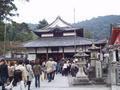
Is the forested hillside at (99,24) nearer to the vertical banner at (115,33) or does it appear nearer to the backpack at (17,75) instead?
the vertical banner at (115,33)

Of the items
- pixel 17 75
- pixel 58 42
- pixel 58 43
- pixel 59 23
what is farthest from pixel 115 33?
pixel 59 23

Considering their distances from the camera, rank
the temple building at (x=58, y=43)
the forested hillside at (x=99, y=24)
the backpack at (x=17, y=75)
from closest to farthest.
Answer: the backpack at (x=17, y=75) → the temple building at (x=58, y=43) → the forested hillside at (x=99, y=24)

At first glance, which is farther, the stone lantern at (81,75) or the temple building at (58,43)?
the temple building at (58,43)

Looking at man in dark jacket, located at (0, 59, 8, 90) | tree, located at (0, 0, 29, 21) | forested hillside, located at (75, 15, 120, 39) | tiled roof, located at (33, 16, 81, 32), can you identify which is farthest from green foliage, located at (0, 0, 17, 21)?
forested hillside, located at (75, 15, 120, 39)

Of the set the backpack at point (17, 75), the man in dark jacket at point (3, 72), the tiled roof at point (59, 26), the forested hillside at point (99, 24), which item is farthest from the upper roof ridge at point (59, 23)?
the forested hillside at point (99, 24)

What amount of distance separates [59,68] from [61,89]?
64.7 ft

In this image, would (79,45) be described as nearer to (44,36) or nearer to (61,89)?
(44,36)

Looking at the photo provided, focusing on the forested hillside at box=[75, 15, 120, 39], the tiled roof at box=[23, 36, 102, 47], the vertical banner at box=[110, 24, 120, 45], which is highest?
the forested hillside at box=[75, 15, 120, 39]

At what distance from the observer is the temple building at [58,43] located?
171ft

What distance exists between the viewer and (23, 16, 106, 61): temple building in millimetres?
51975

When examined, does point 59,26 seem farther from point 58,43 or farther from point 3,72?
point 3,72

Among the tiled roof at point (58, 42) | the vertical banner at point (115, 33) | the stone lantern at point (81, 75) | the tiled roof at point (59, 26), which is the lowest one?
the stone lantern at point (81, 75)

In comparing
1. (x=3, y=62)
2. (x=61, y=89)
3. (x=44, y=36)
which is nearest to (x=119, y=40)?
(x=61, y=89)

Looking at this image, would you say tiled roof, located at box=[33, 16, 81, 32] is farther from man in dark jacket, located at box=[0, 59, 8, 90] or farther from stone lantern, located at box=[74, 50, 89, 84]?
man in dark jacket, located at box=[0, 59, 8, 90]
